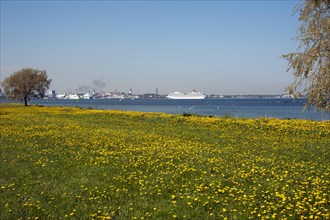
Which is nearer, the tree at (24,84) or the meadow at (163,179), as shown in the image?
the meadow at (163,179)

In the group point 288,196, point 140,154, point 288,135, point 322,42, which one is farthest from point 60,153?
point 288,135

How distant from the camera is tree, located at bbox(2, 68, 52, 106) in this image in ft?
260

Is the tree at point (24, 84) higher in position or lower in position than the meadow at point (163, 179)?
higher

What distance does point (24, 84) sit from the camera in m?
79.2

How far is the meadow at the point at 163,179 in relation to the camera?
8.48 meters

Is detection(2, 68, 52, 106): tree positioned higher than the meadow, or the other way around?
detection(2, 68, 52, 106): tree

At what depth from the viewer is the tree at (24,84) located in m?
79.2

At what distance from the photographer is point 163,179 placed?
11.5 metres

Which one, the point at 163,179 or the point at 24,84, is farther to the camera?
the point at 24,84

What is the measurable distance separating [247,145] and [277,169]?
6.20m

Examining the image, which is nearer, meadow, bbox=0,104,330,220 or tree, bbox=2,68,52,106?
meadow, bbox=0,104,330,220

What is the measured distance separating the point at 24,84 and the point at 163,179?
7574 centimetres

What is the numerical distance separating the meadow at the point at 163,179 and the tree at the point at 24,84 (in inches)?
2494

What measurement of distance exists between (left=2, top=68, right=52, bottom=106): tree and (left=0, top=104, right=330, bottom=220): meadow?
63.4 m
